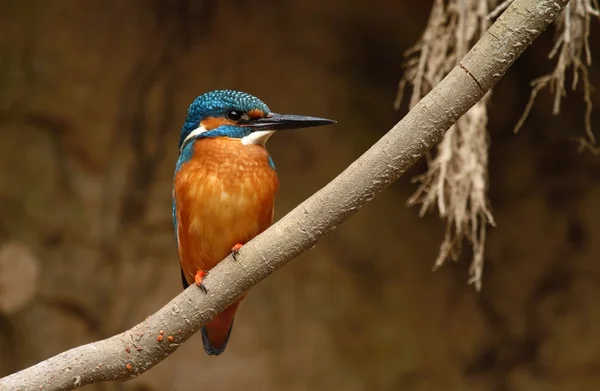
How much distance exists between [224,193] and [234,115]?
23cm

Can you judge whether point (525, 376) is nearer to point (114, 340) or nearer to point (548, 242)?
point (548, 242)

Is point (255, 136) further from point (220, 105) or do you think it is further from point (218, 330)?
point (218, 330)

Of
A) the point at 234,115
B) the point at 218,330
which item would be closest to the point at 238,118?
the point at 234,115

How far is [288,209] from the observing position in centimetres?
327

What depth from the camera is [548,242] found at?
3.28 meters

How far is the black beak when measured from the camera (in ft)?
6.40

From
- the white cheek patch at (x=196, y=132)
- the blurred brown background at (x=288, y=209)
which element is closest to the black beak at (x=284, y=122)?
the white cheek patch at (x=196, y=132)

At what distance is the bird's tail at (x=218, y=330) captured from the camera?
7.36 ft

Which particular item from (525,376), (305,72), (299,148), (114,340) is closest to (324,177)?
(299,148)

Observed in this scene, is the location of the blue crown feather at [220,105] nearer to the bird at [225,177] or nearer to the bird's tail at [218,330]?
the bird at [225,177]

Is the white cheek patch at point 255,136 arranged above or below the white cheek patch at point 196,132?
above

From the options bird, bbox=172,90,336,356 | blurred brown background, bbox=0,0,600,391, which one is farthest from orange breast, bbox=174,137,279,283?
blurred brown background, bbox=0,0,600,391

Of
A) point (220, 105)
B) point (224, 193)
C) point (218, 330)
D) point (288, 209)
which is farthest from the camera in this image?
point (288, 209)

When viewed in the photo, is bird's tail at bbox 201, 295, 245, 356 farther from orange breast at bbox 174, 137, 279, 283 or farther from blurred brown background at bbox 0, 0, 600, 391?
blurred brown background at bbox 0, 0, 600, 391
